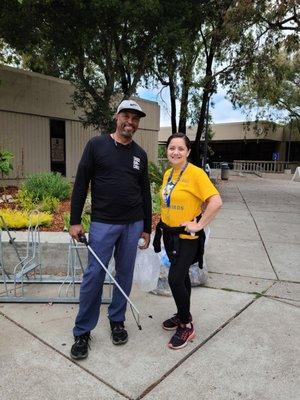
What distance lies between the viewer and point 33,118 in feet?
42.8

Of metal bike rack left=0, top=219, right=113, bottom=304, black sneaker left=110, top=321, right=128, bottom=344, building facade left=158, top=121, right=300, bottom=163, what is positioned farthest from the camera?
building facade left=158, top=121, right=300, bottom=163

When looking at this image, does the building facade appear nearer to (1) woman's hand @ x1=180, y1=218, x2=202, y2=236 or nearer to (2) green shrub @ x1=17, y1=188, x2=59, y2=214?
(2) green shrub @ x1=17, y1=188, x2=59, y2=214

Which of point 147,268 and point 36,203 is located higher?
point 36,203

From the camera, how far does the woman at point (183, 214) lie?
3012mm

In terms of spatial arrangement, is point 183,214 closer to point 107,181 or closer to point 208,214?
point 208,214

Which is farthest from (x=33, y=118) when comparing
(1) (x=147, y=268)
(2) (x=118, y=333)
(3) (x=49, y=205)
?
(2) (x=118, y=333)

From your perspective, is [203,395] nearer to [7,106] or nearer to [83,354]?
[83,354]

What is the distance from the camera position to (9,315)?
373 centimetres

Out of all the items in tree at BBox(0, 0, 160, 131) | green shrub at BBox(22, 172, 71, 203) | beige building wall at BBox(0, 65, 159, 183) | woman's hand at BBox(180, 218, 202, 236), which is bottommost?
green shrub at BBox(22, 172, 71, 203)

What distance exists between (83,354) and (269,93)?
13831 mm

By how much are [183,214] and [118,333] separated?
45.9 inches

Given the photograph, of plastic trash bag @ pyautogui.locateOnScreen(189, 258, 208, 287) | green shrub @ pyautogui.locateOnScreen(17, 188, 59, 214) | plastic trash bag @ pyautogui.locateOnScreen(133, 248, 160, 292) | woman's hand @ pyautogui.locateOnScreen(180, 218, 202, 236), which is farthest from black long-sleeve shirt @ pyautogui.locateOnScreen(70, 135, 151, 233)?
green shrub @ pyautogui.locateOnScreen(17, 188, 59, 214)

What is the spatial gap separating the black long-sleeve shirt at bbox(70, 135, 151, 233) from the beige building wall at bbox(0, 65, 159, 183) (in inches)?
380

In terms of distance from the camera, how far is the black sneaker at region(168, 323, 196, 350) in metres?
3.19
